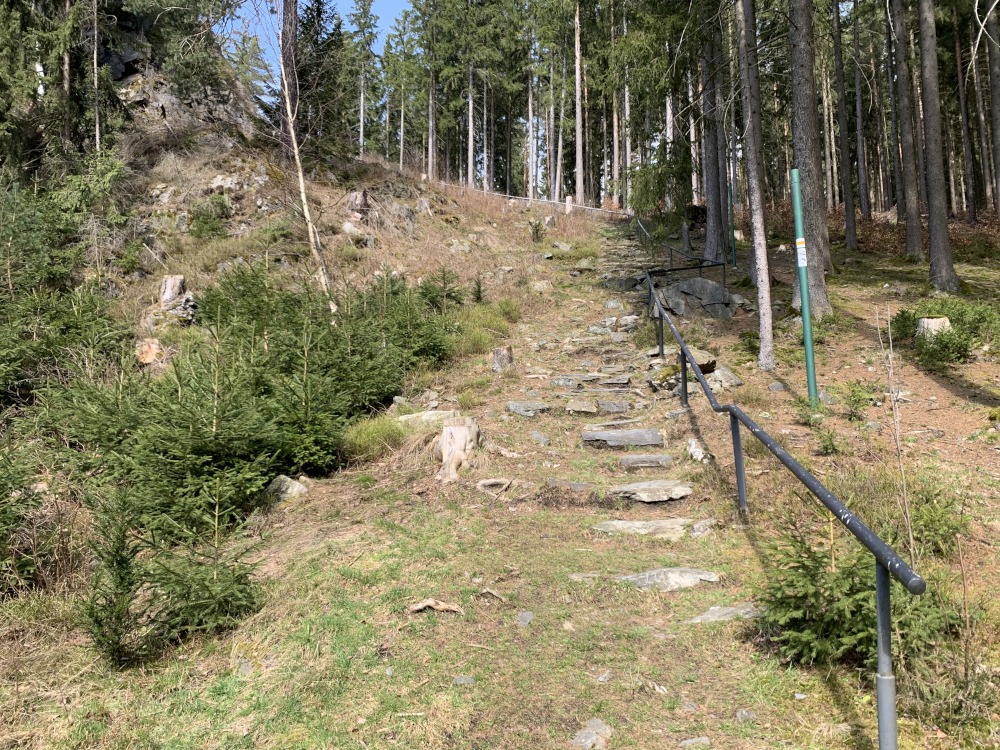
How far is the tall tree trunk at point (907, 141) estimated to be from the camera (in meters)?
17.2

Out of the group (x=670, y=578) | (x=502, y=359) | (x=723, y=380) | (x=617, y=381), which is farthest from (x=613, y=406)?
(x=670, y=578)

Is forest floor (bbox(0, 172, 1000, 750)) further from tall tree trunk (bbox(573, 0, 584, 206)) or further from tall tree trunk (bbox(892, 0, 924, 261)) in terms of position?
tall tree trunk (bbox(573, 0, 584, 206))

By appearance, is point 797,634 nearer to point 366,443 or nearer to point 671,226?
point 366,443

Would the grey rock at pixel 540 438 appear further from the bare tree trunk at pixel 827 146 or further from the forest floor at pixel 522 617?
the bare tree trunk at pixel 827 146

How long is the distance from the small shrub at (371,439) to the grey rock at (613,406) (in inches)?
120

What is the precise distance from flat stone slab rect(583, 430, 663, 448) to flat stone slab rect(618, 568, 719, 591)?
294 centimetres

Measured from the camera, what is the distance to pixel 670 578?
4359 mm

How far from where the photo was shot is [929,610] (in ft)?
9.30

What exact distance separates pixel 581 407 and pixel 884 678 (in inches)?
259

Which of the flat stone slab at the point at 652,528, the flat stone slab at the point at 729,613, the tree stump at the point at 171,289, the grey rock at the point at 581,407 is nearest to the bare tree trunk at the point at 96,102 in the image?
the tree stump at the point at 171,289

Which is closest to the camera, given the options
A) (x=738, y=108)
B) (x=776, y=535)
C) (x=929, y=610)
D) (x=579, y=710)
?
(x=929, y=610)

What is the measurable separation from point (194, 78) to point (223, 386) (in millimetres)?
18811

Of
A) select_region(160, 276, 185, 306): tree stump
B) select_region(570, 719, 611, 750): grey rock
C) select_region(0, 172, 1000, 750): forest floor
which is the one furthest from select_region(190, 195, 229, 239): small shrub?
select_region(570, 719, 611, 750): grey rock

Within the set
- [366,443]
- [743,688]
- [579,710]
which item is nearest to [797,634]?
[743,688]
